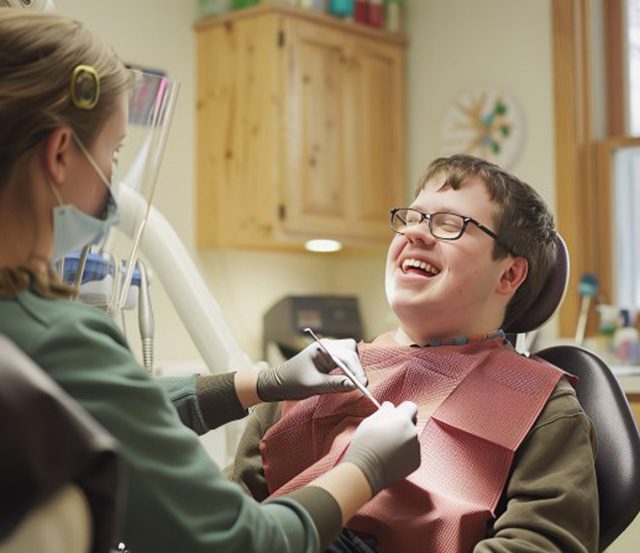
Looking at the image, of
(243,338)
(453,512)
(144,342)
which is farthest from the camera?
(243,338)

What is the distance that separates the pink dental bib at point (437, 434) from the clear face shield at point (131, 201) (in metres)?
0.34

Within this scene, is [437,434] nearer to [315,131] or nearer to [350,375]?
[350,375]

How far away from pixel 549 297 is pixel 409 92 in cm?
339

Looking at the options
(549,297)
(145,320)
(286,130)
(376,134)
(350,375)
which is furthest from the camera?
(376,134)

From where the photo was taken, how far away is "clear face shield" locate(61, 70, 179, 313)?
1451 mm

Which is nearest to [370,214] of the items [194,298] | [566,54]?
[566,54]

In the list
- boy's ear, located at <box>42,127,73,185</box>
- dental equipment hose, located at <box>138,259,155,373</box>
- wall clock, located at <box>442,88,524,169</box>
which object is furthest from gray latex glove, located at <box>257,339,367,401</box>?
wall clock, located at <box>442,88,524,169</box>

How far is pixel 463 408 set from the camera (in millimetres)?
1548

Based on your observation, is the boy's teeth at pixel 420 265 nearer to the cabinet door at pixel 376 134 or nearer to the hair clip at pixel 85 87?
the hair clip at pixel 85 87

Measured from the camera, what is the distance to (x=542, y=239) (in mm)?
1731

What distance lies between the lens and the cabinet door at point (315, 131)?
14.6 ft

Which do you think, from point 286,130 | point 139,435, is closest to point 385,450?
point 139,435

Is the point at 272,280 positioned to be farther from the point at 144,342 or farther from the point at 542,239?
the point at 542,239

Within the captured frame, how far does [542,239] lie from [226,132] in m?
2.96
